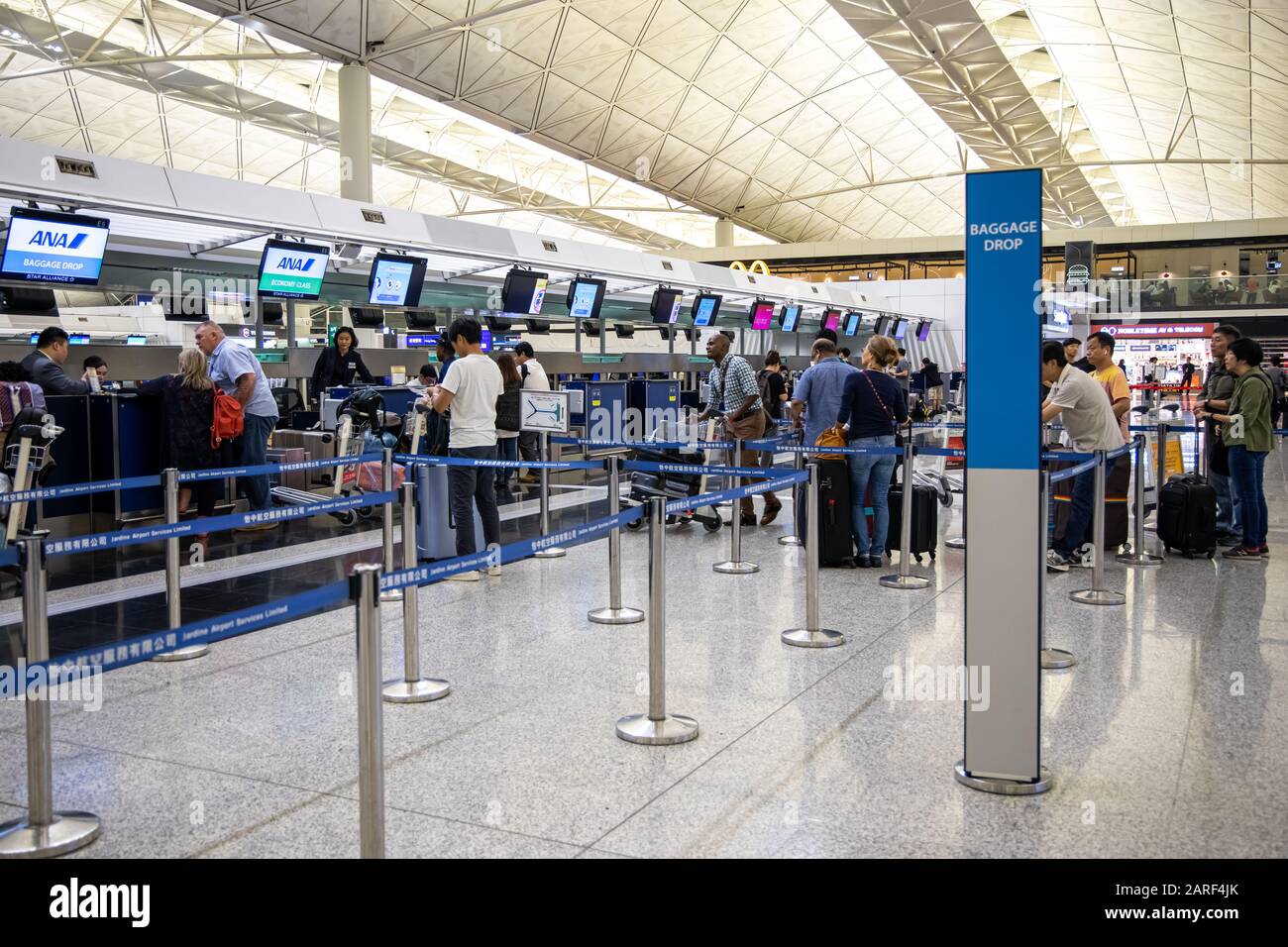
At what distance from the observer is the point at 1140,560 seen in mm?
7953

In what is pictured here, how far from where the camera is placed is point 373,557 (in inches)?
321

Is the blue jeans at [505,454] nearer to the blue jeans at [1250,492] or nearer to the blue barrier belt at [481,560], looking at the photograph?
the blue barrier belt at [481,560]

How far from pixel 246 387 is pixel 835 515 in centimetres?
515

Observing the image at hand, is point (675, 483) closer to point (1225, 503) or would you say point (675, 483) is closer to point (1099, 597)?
point (1099, 597)

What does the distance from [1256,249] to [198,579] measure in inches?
1666

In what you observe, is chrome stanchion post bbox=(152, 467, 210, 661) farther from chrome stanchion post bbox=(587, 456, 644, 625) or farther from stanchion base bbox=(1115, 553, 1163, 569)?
stanchion base bbox=(1115, 553, 1163, 569)

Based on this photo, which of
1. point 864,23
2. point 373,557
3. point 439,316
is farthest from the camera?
point 864,23

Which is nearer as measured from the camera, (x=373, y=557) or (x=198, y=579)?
(x=198, y=579)

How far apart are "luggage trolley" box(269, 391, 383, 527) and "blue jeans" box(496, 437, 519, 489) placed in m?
1.27

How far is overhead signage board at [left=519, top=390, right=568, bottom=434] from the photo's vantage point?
346 inches
